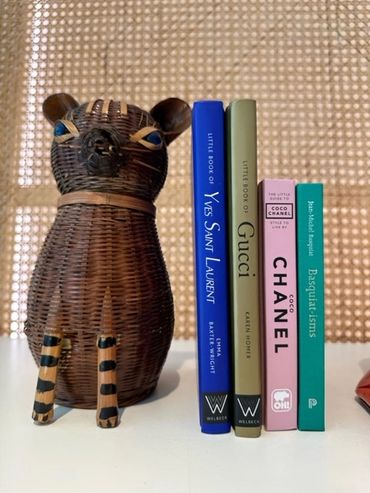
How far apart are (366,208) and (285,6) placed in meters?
0.43

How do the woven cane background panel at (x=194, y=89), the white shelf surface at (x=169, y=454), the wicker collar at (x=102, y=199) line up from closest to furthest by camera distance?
the white shelf surface at (x=169, y=454), the wicker collar at (x=102, y=199), the woven cane background panel at (x=194, y=89)

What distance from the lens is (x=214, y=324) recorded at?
0.34 metres

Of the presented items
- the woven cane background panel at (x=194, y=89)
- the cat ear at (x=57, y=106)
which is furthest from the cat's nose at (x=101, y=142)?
the woven cane background panel at (x=194, y=89)

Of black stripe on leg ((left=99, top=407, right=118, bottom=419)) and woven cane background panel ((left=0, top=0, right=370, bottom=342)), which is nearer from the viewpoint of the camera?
black stripe on leg ((left=99, top=407, right=118, bottom=419))

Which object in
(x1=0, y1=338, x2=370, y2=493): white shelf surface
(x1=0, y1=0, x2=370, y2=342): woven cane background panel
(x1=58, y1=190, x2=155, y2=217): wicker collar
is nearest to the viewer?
(x1=0, y1=338, x2=370, y2=493): white shelf surface

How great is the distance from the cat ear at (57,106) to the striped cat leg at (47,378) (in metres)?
0.25

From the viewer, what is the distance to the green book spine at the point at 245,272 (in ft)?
1.10

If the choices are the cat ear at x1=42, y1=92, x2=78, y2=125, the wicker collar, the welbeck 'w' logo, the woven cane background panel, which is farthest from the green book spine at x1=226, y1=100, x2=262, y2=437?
the woven cane background panel

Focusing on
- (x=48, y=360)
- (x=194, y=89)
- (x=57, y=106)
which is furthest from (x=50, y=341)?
(x=194, y=89)

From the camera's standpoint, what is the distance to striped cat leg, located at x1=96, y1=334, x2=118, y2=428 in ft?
1.13

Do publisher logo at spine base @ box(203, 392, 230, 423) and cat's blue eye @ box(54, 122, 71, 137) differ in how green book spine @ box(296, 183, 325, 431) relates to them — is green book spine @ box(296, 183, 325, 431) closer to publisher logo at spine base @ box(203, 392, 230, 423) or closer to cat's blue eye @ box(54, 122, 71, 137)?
publisher logo at spine base @ box(203, 392, 230, 423)

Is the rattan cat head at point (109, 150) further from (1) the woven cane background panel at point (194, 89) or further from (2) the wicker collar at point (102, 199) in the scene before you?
(1) the woven cane background panel at point (194, 89)

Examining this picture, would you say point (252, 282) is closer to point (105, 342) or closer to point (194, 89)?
point (105, 342)

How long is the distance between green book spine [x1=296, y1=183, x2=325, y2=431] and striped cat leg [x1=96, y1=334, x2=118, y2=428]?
16 cm
